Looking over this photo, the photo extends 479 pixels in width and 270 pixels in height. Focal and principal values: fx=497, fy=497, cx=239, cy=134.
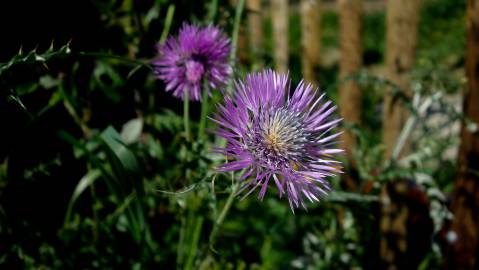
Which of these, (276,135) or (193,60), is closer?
(276,135)

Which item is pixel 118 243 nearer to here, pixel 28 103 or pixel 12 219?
pixel 12 219

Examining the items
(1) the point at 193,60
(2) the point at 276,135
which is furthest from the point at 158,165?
(2) the point at 276,135

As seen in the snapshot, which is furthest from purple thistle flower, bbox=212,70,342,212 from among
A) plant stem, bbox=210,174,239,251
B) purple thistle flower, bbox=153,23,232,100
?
purple thistle flower, bbox=153,23,232,100

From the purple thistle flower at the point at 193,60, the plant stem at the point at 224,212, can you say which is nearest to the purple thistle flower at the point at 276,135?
the plant stem at the point at 224,212

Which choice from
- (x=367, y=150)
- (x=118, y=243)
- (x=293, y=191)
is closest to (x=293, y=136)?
(x=293, y=191)

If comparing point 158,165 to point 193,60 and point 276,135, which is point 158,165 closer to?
point 193,60

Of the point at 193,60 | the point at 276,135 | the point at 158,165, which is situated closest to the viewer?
the point at 276,135
